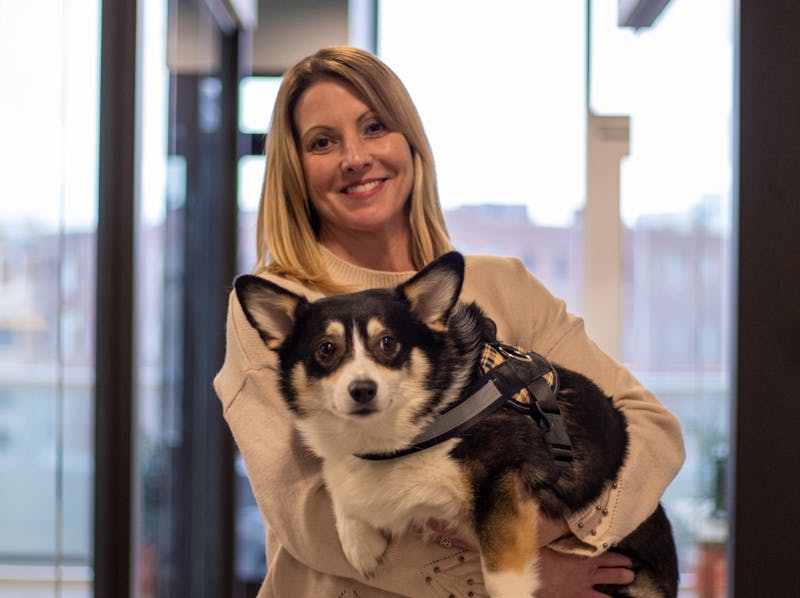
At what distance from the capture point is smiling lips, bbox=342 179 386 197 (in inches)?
68.2

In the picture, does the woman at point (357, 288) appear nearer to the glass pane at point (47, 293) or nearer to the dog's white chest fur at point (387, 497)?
the dog's white chest fur at point (387, 497)

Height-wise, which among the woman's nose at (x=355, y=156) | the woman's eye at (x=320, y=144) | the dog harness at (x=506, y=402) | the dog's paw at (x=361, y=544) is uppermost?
the woman's eye at (x=320, y=144)

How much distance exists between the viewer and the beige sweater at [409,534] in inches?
55.1

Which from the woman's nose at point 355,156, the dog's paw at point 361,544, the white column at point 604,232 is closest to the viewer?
the dog's paw at point 361,544

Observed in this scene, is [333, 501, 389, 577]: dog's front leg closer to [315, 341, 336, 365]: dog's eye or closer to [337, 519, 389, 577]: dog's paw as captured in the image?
[337, 519, 389, 577]: dog's paw

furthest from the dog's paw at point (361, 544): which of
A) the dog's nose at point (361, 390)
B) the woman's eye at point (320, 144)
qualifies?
the woman's eye at point (320, 144)

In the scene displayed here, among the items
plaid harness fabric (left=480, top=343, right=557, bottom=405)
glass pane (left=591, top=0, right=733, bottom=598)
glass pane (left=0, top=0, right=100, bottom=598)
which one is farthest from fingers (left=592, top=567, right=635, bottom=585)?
glass pane (left=591, top=0, right=733, bottom=598)

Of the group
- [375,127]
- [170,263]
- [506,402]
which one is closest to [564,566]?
[506,402]

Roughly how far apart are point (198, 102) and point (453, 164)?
1347mm

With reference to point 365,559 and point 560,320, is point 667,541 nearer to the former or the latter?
point 560,320

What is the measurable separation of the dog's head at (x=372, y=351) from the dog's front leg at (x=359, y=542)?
0.12 metres

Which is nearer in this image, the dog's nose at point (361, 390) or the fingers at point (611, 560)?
the dog's nose at point (361, 390)

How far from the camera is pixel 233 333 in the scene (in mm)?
1571

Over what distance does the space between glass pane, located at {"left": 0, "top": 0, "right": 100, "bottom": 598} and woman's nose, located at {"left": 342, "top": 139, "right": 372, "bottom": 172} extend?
38.5 inches
